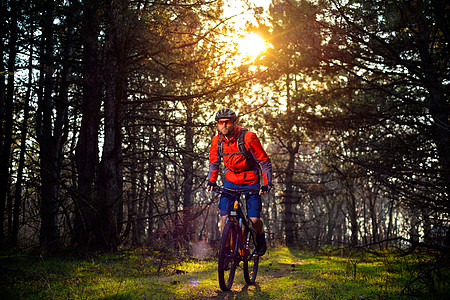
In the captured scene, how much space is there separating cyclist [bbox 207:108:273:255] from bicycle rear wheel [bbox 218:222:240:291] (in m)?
0.26

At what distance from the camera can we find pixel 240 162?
5258 mm

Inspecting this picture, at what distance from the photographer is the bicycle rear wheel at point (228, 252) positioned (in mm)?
4730

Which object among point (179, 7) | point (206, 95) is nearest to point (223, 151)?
point (206, 95)

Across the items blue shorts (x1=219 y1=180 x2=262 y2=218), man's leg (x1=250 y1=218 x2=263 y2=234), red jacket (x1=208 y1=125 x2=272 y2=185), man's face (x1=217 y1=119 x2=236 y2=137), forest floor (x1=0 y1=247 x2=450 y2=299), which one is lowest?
forest floor (x1=0 y1=247 x2=450 y2=299)

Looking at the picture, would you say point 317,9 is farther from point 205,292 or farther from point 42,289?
point 42,289

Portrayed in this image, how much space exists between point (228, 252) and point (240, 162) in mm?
1376

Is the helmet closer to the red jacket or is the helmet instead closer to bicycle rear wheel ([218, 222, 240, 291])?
the red jacket

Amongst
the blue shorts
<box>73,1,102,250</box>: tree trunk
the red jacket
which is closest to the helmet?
the red jacket

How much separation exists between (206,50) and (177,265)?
5.46 metres

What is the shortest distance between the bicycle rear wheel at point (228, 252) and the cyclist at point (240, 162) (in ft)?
0.86

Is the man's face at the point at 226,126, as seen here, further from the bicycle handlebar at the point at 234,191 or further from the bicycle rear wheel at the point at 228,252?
the bicycle rear wheel at the point at 228,252

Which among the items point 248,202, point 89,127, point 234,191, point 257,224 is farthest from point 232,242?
point 89,127

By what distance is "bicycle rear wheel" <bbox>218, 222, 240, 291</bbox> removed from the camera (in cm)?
473

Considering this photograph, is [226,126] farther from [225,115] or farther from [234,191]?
[234,191]
